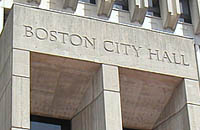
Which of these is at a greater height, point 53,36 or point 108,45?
point 53,36

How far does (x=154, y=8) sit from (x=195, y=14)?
202cm

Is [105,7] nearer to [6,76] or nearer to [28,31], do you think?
[28,31]

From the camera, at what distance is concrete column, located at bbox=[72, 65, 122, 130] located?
25.8 m

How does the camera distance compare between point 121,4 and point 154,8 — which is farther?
point 154,8

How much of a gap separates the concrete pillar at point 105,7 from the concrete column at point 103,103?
4622mm

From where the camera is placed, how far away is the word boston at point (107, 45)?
26.4 metres

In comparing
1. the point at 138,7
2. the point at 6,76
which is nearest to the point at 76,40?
the point at 6,76

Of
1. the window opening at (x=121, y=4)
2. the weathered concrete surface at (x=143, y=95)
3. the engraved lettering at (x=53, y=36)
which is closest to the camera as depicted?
the engraved lettering at (x=53, y=36)

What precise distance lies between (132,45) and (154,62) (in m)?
1.16

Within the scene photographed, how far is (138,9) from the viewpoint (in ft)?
102

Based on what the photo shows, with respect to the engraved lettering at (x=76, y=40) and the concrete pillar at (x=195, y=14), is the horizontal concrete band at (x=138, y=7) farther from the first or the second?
the engraved lettering at (x=76, y=40)

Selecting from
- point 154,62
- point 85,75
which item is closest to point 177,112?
point 154,62

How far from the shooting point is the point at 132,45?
2788 centimetres

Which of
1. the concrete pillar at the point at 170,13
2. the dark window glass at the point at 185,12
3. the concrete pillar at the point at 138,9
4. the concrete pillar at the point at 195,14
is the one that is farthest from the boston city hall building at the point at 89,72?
the dark window glass at the point at 185,12
